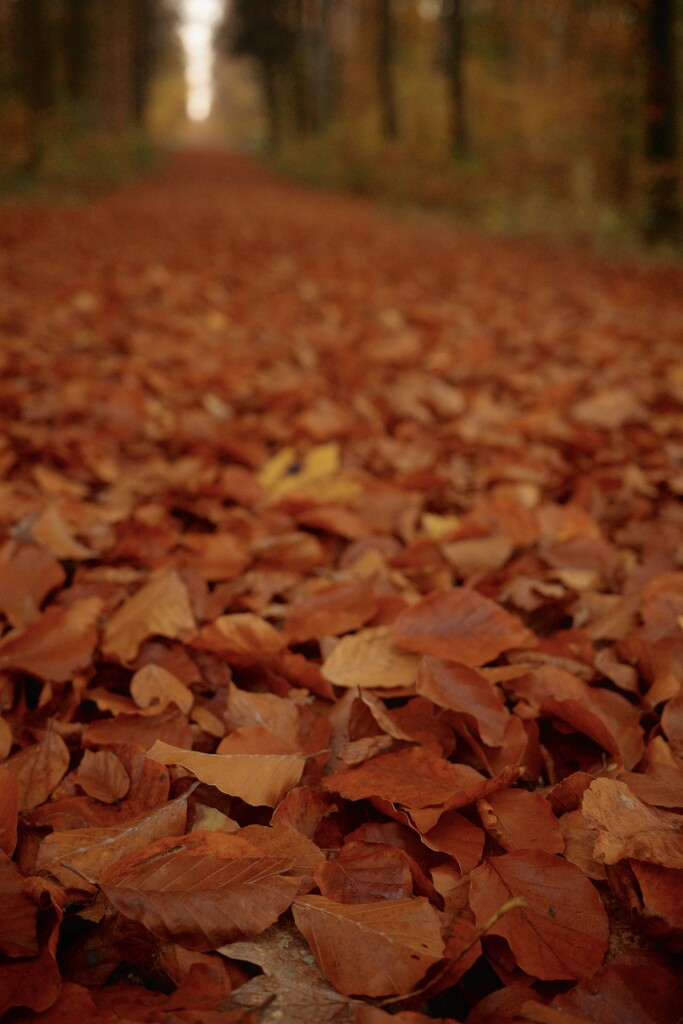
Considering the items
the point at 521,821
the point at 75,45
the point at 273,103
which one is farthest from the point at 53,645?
the point at 273,103

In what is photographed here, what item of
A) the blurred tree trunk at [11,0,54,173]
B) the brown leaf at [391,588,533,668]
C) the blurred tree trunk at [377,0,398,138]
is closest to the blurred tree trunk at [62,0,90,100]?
the blurred tree trunk at [11,0,54,173]

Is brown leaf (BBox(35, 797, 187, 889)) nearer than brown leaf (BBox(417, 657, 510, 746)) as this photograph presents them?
Yes

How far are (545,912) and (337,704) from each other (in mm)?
418

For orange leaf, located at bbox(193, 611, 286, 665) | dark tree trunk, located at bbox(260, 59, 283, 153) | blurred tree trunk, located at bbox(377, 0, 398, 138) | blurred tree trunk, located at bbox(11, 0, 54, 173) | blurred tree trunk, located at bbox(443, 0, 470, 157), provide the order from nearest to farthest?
orange leaf, located at bbox(193, 611, 286, 665)
blurred tree trunk, located at bbox(11, 0, 54, 173)
blurred tree trunk, located at bbox(443, 0, 470, 157)
blurred tree trunk, located at bbox(377, 0, 398, 138)
dark tree trunk, located at bbox(260, 59, 283, 153)

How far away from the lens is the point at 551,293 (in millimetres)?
5453

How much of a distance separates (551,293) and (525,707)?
4.95m

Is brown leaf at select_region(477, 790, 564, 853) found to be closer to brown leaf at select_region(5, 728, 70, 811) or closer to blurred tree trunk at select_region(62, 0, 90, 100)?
brown leaf at select_region(5, 728, 70, 811)

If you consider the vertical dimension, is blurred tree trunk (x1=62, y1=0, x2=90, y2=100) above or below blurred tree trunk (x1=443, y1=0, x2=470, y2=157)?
above

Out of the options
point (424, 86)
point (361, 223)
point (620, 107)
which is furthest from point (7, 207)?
point (424, 86)

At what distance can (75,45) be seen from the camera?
685 inches

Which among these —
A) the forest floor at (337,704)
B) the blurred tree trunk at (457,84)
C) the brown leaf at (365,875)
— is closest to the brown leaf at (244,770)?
the forest floor at (337,704)

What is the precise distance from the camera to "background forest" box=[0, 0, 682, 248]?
8.23 metres

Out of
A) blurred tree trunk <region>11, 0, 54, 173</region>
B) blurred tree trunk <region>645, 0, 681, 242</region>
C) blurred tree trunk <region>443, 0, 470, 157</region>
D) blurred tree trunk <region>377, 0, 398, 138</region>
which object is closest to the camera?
blurred tree trunk <region>645, 0, 681, 242</region>

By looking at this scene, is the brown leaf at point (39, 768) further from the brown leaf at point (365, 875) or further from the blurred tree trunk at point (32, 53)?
the blurred tree trunk at point (32, 53)
